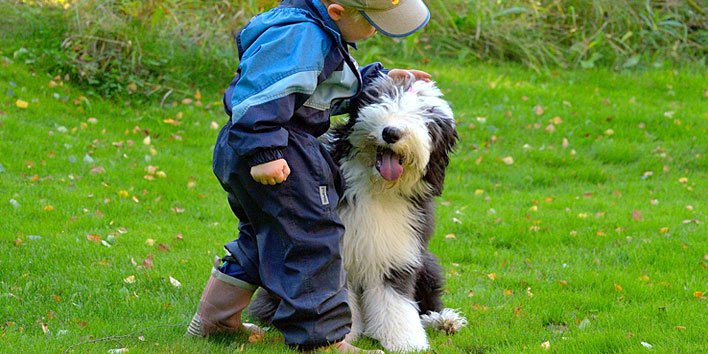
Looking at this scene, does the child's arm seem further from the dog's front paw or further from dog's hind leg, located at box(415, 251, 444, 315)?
dog's hind leg, located at box(415, 251, 444, 315)

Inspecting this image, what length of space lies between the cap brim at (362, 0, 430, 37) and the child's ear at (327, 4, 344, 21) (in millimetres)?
98

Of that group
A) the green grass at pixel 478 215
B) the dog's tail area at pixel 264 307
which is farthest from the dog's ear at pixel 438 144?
the dog's tail area at pixel 264 307

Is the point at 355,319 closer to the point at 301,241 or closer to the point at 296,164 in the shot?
the point at 301,241

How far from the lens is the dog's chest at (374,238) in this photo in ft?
13.8

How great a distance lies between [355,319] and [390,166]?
80 cm

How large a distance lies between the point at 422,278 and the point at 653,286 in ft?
5.13

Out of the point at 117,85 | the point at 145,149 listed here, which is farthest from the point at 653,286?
the point at 117,85

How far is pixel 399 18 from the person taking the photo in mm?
3906

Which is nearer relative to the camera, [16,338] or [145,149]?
[16,338]

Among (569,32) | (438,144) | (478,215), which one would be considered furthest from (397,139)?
(569,32)

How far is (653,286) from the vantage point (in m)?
5.33

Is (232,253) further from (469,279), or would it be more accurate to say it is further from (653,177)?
(653,177)

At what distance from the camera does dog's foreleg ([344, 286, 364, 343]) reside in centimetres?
430

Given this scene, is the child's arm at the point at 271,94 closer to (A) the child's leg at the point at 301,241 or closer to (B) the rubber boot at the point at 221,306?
(A) the child's leg at the point at 301,241
